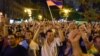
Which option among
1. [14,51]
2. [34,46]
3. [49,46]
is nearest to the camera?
[14,51]

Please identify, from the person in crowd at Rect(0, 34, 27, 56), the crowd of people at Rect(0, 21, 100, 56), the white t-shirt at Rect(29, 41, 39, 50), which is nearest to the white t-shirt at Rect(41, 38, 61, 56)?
the crowd of people at Rect(0, 21, 100, 56)

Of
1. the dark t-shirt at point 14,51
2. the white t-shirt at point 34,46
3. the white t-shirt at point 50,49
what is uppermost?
the dark t-shirt at point 14,51

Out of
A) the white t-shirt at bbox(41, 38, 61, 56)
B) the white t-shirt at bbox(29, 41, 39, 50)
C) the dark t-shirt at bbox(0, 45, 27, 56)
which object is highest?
the dark t-shirt at bbox(0, 45, 27, 56)

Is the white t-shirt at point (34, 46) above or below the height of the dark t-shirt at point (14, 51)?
below

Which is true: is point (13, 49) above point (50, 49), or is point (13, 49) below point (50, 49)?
above

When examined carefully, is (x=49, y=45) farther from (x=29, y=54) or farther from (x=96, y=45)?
(x=96, y=45)

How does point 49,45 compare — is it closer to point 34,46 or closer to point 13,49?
point 34,46

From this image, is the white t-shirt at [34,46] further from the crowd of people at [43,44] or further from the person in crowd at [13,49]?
the person in crowd at [13,49]

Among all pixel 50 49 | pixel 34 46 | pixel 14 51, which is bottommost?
pixel 34 46

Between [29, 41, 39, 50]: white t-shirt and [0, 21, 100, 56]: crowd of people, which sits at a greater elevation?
[0, 21, 100, 56]: crowd of people

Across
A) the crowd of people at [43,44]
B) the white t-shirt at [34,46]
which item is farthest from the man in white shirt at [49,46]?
the white t-shirt at [34,46]

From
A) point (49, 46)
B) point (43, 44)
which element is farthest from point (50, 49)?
point (43, 44)

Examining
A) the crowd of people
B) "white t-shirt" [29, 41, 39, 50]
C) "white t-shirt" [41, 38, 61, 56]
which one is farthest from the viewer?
"white t-shirt" [29, 41, 39, 50]

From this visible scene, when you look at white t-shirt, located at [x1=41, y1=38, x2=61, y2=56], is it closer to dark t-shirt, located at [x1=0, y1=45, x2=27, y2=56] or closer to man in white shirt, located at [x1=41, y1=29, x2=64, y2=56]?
man in white shirt, located at [x1=41, y1=29, x2=64, y2=56]
